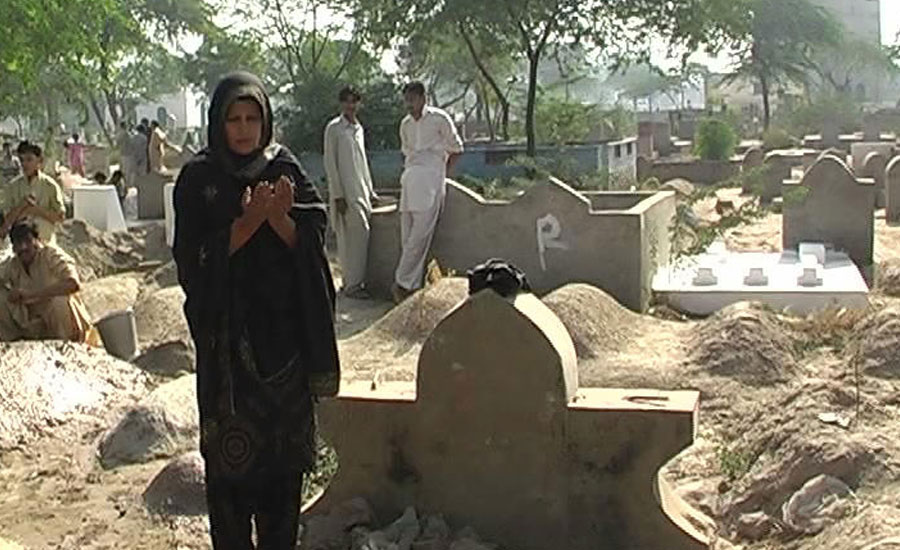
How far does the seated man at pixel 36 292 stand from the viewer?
7.78 metres

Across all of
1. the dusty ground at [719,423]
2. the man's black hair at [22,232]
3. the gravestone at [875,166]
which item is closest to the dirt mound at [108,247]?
the dusty ground at [719,423]

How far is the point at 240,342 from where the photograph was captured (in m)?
3.77

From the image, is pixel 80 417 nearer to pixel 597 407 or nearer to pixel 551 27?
pixel 597 407

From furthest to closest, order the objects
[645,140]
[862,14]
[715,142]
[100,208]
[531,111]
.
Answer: [862,14], [645,140], [715,142], [531,111], [100,208]

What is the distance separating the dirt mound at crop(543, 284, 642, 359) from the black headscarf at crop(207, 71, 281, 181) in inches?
184

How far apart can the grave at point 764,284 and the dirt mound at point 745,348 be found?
150 cm

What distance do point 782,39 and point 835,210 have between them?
37.3 m

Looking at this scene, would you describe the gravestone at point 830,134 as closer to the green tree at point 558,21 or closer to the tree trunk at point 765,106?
the tree trunk at point 765,106

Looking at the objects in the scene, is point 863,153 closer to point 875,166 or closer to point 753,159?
point 875,166

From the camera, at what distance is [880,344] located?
24.8 ft

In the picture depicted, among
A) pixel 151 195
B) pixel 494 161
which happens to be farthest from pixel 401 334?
pixel 494 161

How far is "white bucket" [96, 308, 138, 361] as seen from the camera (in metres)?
8.88

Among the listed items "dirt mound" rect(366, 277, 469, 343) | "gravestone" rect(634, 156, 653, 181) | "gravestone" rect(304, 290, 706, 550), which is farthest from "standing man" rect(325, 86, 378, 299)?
"gravestone" rect(634, 156, 653, 181)

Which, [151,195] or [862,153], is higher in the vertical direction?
[862,153]
